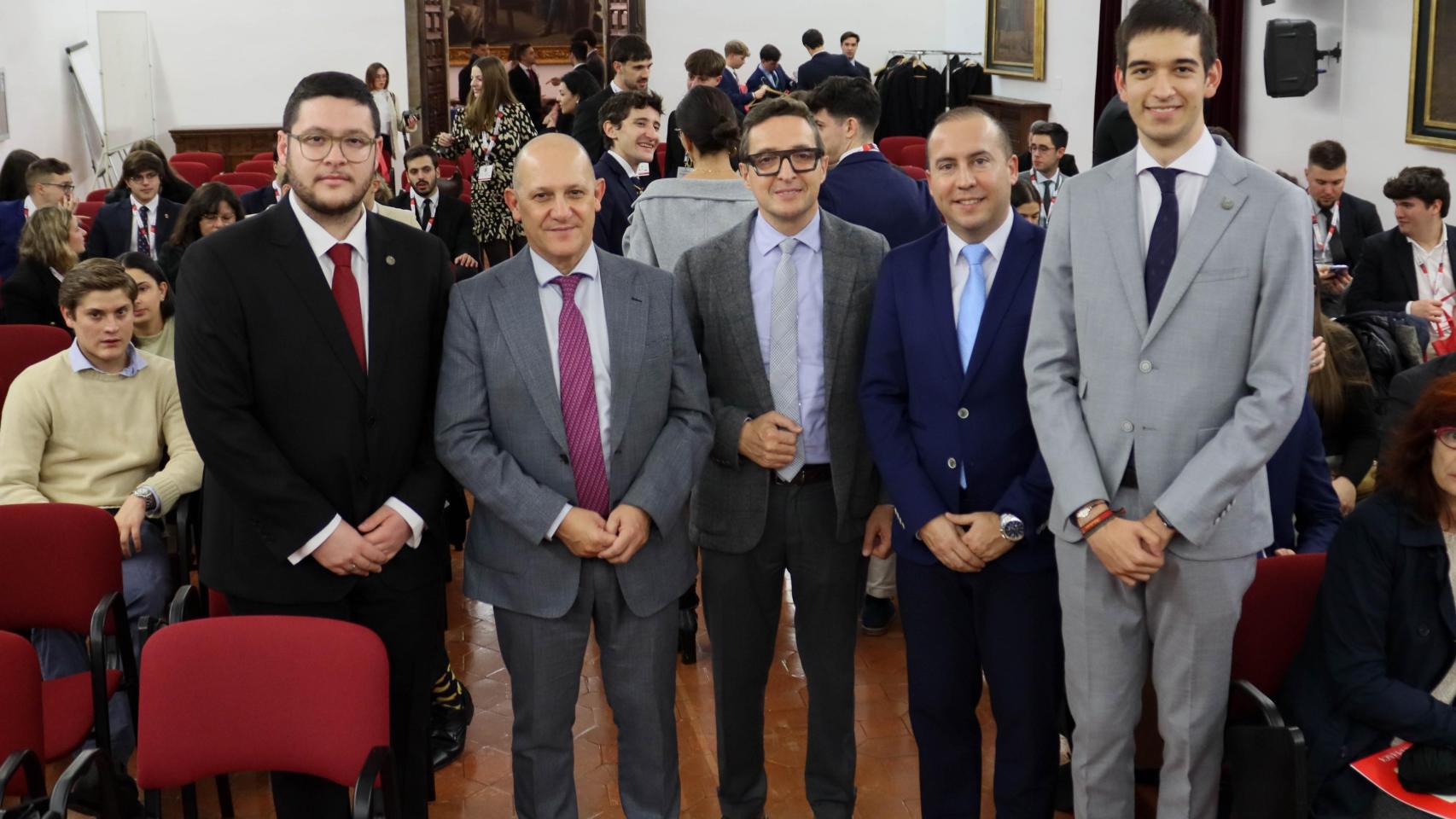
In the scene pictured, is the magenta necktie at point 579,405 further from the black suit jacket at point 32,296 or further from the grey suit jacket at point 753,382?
the black suit jacket at point 32,296

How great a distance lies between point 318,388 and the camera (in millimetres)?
2865

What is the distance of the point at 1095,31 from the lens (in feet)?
40.3

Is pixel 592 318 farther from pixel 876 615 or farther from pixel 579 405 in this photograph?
pixel 876 615

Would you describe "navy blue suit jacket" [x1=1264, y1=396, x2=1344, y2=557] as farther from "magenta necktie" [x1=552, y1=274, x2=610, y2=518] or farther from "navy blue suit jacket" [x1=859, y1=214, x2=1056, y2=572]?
"magenta necktie" [x1=552, y1=274, x2=610, y2=518]

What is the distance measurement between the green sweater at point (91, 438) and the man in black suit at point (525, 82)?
8542 millimetres

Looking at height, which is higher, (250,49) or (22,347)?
(250,49)

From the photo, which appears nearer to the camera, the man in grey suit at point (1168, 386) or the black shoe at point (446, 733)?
the man in grey suit at point (1168, 386)

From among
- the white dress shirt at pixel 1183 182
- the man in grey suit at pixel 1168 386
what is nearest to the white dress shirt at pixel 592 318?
the man in grey suit at pixel 1168 386

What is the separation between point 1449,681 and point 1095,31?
10.4 m

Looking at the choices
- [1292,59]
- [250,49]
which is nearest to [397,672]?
[1292,59]

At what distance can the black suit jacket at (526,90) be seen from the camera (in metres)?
12.5

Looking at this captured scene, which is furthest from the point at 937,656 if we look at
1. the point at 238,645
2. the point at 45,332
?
the point at 45,332

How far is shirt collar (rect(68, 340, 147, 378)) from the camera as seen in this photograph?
13.6 feet

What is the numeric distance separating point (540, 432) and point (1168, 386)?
125 cm
